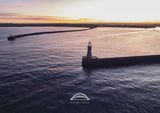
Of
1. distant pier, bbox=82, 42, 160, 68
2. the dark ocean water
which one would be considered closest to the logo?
the dark ocean water

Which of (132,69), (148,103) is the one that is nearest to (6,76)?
(148,103)

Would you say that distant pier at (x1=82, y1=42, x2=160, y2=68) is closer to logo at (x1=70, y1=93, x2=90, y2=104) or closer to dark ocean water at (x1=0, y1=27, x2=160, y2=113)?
dark ocean water at (x1=0, y1=27, x2=160, y2=113)

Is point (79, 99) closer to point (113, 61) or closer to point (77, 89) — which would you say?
point (77, 89)

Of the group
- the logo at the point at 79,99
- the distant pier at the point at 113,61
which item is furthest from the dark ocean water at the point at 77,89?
the distant pier at the point at 113,61

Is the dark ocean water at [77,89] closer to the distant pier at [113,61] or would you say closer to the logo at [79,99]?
the logo at [79,99]

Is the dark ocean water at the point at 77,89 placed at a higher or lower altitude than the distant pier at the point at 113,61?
lower
